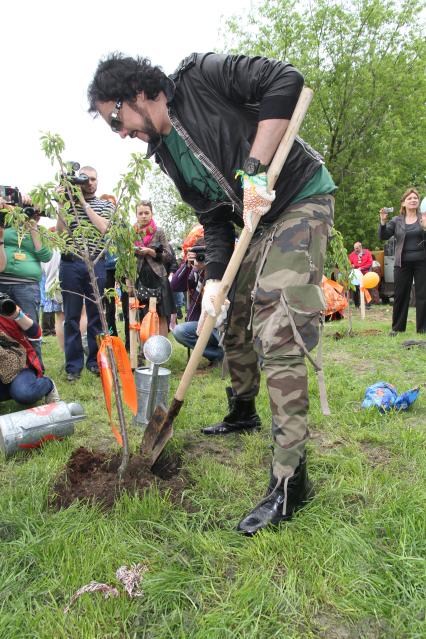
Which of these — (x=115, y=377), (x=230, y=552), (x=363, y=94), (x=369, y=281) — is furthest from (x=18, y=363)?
(x=363, y=94)

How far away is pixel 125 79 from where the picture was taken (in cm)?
210

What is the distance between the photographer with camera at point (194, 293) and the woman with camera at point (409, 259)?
3.37 m

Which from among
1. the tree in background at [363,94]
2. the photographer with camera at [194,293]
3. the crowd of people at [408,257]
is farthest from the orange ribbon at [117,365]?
the tree in background at [363,94]

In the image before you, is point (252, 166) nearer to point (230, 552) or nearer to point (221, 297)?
point (221, 297)

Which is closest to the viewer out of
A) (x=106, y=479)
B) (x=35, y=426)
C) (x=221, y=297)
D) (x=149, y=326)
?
(x=221, y=297)

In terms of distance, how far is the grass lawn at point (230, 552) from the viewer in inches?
59.1

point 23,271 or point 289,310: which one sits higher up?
point 289,310

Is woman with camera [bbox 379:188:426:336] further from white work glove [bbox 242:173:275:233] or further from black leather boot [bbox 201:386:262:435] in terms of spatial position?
white work glove [bbox 242:173:275:233]

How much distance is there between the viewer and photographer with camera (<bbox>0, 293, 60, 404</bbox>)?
3637 millimetres

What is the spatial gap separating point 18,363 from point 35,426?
0.89m

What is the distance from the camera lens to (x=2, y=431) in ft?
9.59

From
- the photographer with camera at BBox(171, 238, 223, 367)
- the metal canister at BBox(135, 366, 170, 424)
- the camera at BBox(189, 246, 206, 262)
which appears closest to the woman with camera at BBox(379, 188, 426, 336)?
the photographer with camera at BBox(171, 238, 223, 367)

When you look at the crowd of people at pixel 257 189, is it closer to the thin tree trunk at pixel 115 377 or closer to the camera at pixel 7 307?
the thin tree trunk at pixel 115 377

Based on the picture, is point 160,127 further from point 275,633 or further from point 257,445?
point 275,633
